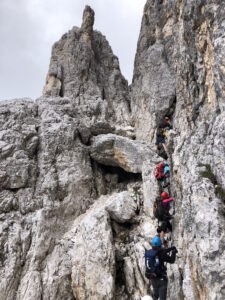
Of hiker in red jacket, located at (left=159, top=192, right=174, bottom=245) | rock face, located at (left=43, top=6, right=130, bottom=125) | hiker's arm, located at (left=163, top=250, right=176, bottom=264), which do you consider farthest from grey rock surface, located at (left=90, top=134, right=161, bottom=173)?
hiker's arm, located at (left=163, top=250, right=176, bottom=264)

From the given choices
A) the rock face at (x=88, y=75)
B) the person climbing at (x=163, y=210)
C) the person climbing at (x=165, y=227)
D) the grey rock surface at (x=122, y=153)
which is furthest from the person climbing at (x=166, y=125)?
the person climbing at (x=165, y=227)

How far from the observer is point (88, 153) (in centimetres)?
2641

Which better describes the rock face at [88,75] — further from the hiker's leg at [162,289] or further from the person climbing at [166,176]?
the hiker's leg at [162,289]

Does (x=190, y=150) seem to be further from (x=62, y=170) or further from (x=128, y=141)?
(x=62, y=170)

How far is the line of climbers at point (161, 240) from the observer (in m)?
11.2

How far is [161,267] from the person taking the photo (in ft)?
37.3

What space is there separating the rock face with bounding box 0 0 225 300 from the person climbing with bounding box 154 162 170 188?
94cm

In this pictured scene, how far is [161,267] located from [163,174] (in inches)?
349

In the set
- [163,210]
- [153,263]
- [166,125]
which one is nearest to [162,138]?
[166,125]

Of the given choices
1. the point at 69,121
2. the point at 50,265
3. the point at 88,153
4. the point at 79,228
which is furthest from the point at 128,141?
the point at 50,265

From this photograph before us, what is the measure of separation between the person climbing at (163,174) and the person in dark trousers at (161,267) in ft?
27.5

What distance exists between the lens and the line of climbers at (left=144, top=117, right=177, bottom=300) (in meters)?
11.2

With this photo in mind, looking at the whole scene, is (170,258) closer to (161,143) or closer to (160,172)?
(160,172)

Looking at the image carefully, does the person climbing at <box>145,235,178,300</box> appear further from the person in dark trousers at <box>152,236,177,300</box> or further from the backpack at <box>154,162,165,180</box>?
the backpack at <box>154,162,165,180</box>
